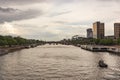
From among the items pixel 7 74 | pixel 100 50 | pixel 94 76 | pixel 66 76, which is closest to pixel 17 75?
pixel 7 74

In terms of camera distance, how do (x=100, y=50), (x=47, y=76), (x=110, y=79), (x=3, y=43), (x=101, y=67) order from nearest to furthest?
1. (x=110, y=79)
2. (x=47, y=76)
3. (x=101, y=67)
4. (x=100, y=50)
5. (x=3, y=43)

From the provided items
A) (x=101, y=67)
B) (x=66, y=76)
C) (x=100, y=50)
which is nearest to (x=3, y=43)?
(x=100, y=50)

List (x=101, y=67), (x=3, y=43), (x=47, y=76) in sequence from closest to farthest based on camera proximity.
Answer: (x=47, y=76)
(x=101, y=67)
(x=3, y=43)

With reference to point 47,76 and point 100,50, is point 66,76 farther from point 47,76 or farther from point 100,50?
point 100,50

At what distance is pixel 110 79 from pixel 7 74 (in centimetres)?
2256

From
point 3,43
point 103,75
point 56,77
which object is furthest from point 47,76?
point 3,43

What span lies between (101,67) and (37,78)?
24539 millimetres

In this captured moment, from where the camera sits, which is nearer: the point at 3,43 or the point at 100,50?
the point at 100,50

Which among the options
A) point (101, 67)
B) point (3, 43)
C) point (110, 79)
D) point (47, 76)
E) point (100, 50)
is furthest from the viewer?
point (3, 43)

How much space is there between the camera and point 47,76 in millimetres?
57219

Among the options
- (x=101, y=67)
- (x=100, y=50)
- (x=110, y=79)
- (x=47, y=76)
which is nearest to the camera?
(x=110, y=79)

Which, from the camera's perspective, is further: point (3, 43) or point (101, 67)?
point (3, 43)

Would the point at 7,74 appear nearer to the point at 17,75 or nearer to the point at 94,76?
the point at 17,75

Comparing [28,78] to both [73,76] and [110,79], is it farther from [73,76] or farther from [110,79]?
[110,79]
